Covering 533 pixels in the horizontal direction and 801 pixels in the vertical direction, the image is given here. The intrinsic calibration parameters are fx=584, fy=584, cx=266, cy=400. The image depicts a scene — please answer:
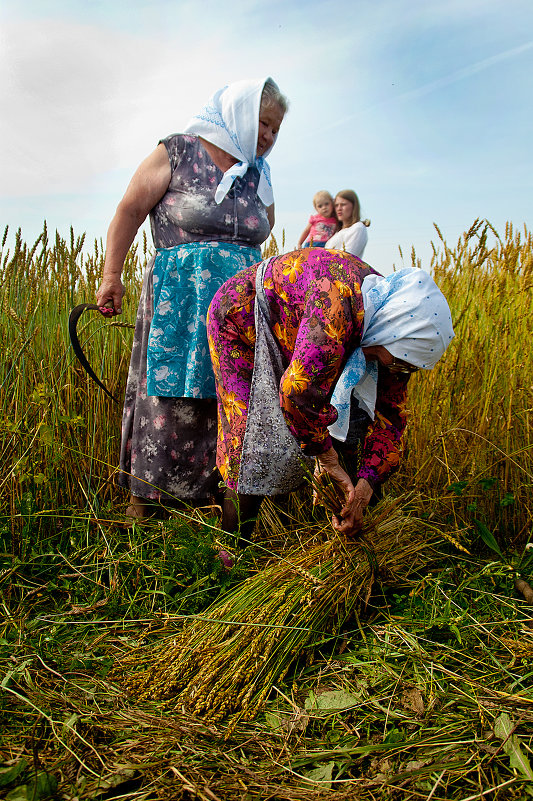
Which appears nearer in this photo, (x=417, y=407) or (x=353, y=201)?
(x=417, y=407)

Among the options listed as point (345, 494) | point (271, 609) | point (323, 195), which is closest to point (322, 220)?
point (323, 195)

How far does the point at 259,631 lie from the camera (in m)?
1.49

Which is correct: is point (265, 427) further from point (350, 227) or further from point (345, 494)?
point (350, 227)

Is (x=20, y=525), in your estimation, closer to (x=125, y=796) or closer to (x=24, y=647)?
(x=24, y=647)

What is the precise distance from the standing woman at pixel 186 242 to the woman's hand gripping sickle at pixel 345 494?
641mm

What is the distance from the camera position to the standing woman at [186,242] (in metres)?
2.05

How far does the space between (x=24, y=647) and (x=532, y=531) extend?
1701 millimetres

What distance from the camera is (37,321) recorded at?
2338 mm

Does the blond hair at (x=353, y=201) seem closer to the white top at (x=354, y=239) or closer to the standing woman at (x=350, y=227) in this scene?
the standing woman at (x=350, y=227)

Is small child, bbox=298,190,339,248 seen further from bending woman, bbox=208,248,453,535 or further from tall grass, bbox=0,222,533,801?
bending woman, bbox=208,248,453,535

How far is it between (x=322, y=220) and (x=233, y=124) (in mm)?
4491

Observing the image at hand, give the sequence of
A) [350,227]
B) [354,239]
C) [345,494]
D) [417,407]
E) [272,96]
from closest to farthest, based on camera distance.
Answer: [345,494], [272,96], [417,407], [354,239], [350,227]

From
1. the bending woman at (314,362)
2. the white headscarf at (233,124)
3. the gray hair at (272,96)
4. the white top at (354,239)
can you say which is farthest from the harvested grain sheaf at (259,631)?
the white top at (354,239)

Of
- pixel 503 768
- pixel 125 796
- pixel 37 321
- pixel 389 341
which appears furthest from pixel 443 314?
pixel 37 321
